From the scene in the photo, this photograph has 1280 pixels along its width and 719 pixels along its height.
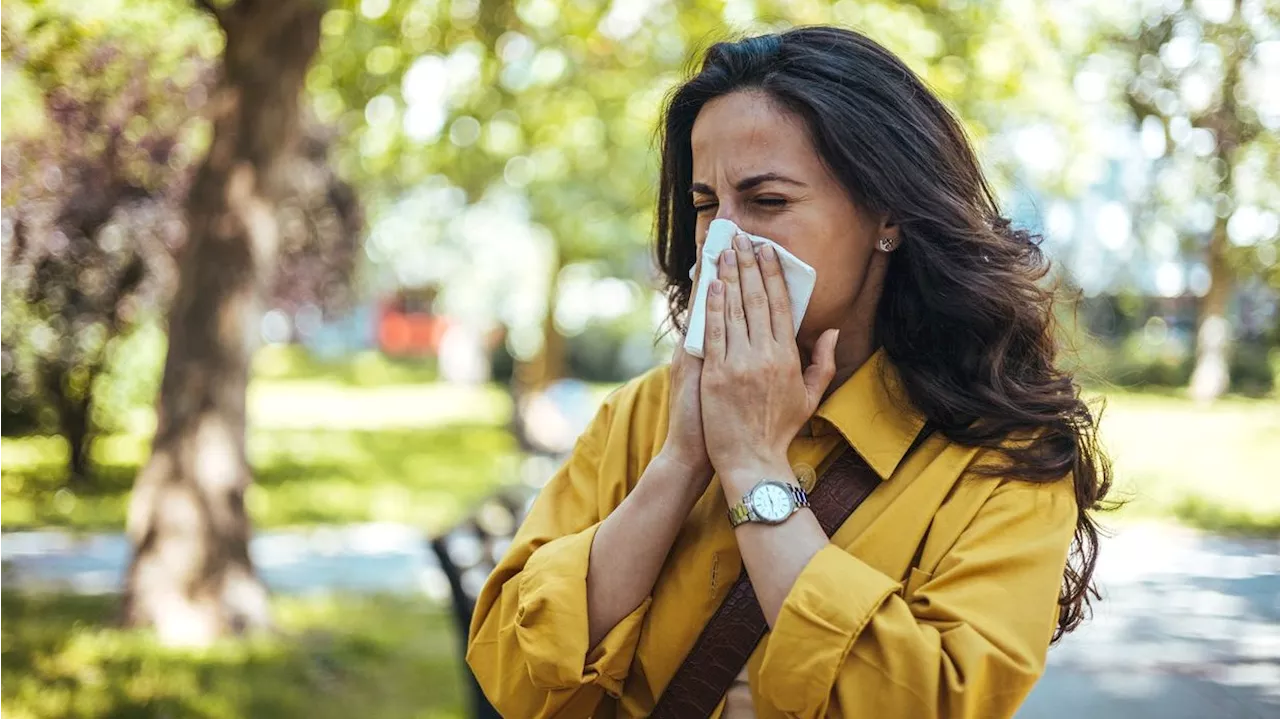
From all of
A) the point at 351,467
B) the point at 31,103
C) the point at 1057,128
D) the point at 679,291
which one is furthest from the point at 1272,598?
the point at 351,467

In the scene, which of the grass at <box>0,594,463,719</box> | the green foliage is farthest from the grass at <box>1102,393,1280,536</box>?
the green foliage

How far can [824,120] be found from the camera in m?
1.95

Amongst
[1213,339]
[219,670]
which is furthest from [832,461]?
[1213,339]

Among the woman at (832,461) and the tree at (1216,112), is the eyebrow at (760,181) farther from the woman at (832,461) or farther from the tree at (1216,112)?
the tree at (1216,112)

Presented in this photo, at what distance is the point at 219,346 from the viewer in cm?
655

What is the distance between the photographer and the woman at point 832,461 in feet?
5.67

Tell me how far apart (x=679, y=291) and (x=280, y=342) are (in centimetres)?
4517

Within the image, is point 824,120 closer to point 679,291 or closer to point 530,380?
point 679,291

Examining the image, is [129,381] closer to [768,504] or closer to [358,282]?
[358,282]

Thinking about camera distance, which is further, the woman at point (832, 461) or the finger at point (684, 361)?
the finger at point (684, 361)

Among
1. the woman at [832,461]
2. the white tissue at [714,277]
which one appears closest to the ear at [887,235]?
the woman at [832,461]

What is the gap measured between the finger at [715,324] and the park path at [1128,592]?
3279 millimetres

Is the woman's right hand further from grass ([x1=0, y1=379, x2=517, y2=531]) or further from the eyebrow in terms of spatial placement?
grass ([x1=0, y1=379, x2=517, y2=531])

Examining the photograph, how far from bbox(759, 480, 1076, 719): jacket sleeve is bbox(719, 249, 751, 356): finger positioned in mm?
345
